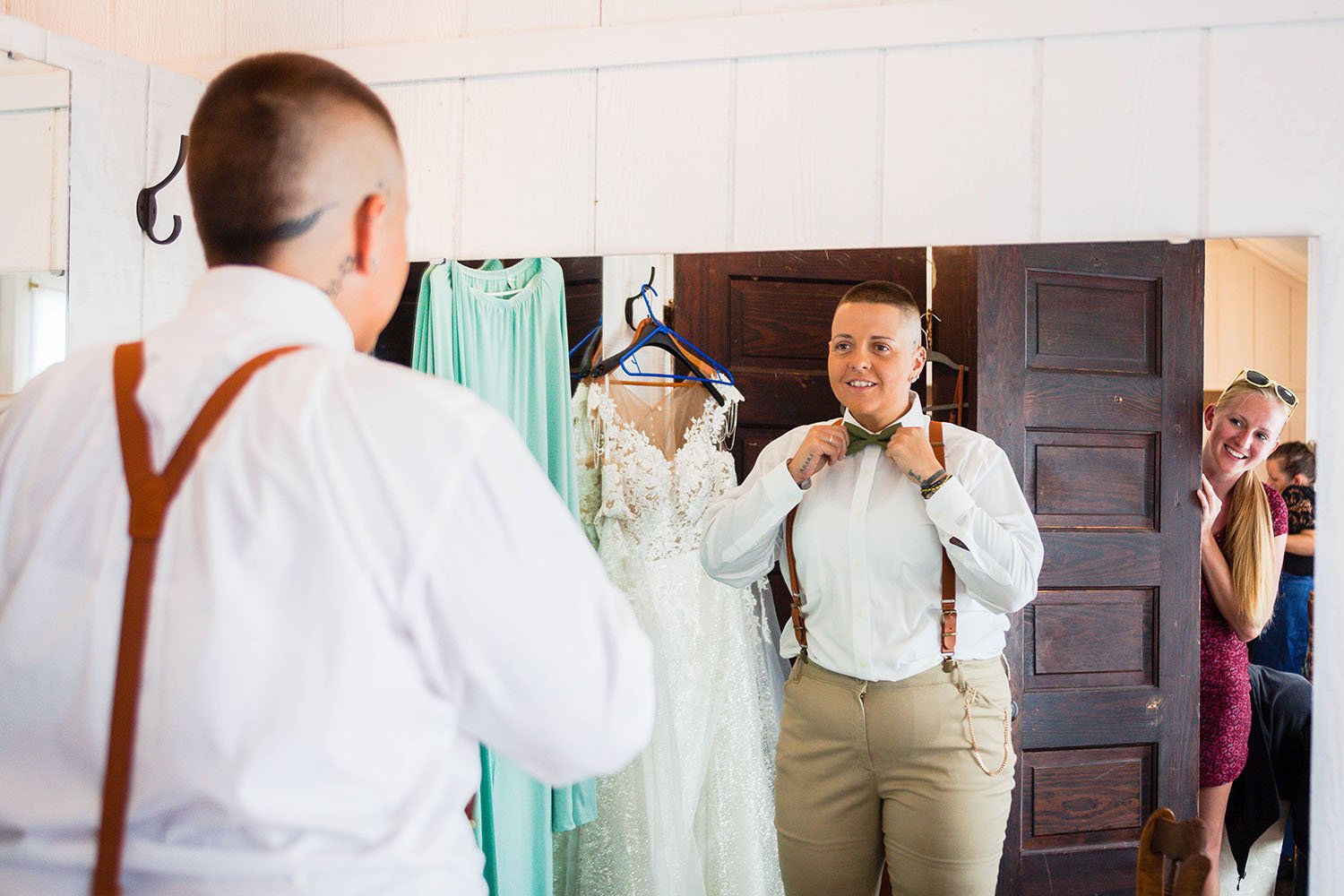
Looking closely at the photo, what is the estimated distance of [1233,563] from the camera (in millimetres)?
1902

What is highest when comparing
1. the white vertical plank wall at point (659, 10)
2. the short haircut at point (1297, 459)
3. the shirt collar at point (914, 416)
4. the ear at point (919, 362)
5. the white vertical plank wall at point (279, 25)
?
the white vertical plank wall at point (279, 25)

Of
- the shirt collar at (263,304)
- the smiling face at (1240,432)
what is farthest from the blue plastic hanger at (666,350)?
the shirt collar at (263,304)

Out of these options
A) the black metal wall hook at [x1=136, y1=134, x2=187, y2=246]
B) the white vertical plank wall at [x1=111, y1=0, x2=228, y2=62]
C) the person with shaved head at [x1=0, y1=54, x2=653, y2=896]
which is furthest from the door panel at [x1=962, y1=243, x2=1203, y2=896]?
the white vertical plank wall at [x1=111, y1=0, x2=228, y2=62]

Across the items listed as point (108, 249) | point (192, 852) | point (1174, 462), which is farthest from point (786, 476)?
point (108, 249)

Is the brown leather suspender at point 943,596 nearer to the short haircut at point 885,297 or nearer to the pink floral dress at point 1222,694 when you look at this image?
the short haircut at point 885,297

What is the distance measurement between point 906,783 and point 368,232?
125 cm

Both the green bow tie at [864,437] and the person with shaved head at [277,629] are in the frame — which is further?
the green bow tie at [864,437]

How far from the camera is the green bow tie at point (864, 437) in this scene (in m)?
1.92

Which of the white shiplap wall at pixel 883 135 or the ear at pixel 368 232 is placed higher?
the white shiplap wall at pixel 883 135

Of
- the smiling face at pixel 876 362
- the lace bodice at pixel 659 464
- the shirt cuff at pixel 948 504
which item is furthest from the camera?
the lace bodice at pixel 659 464

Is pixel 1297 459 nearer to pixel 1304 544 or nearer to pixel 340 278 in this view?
pixel 1304 544

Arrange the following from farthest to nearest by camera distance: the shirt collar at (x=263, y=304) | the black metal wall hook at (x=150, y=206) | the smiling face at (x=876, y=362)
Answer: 1. the black metal wall hook at (x=150, y=206)
2. the smiling face at (x=876, y=362)
3. the shirt collar at (x=263, y=304)

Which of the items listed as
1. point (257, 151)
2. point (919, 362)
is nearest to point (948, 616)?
point (919, 362)

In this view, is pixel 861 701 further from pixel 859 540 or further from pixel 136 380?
pixel 136 380
